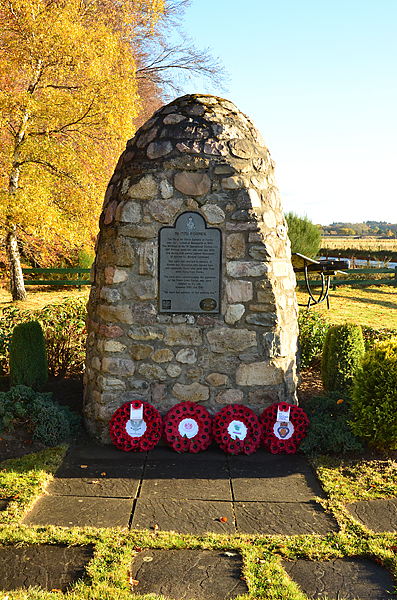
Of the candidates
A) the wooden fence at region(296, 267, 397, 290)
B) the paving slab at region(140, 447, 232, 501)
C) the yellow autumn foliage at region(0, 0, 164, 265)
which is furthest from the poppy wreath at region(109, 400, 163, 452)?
the wooden fence at region(296, 267, 397, 290)

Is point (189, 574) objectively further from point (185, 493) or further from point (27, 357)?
point (27, 357)

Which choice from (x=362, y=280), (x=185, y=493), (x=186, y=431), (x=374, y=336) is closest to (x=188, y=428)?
(x=186, y=431)

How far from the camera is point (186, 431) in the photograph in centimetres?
428

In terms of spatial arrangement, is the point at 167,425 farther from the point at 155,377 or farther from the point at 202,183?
the point at 202,183

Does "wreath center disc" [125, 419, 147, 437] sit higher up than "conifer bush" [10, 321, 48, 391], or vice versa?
"conifer bush" [10, 321, 48, 391]

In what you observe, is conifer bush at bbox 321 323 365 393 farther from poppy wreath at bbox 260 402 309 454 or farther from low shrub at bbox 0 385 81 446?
low shrub at bbox 0 385 81 446

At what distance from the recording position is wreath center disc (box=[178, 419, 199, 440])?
4273 mm

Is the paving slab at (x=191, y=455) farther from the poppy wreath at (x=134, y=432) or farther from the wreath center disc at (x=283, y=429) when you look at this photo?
Result: the wreath center disc at (x=283, y=429)

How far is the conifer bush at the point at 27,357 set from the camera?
5.39 meters

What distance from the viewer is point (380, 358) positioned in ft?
13.9

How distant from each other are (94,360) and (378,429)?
8.83 ft

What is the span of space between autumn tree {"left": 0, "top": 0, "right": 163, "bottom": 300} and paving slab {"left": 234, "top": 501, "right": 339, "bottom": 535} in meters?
8.44

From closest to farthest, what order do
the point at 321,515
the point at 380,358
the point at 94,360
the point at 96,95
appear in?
the point at 321,515
the point at 380,358
the point at 94,360
the point at 96,95

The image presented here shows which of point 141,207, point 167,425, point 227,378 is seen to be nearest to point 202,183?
point 141,207
